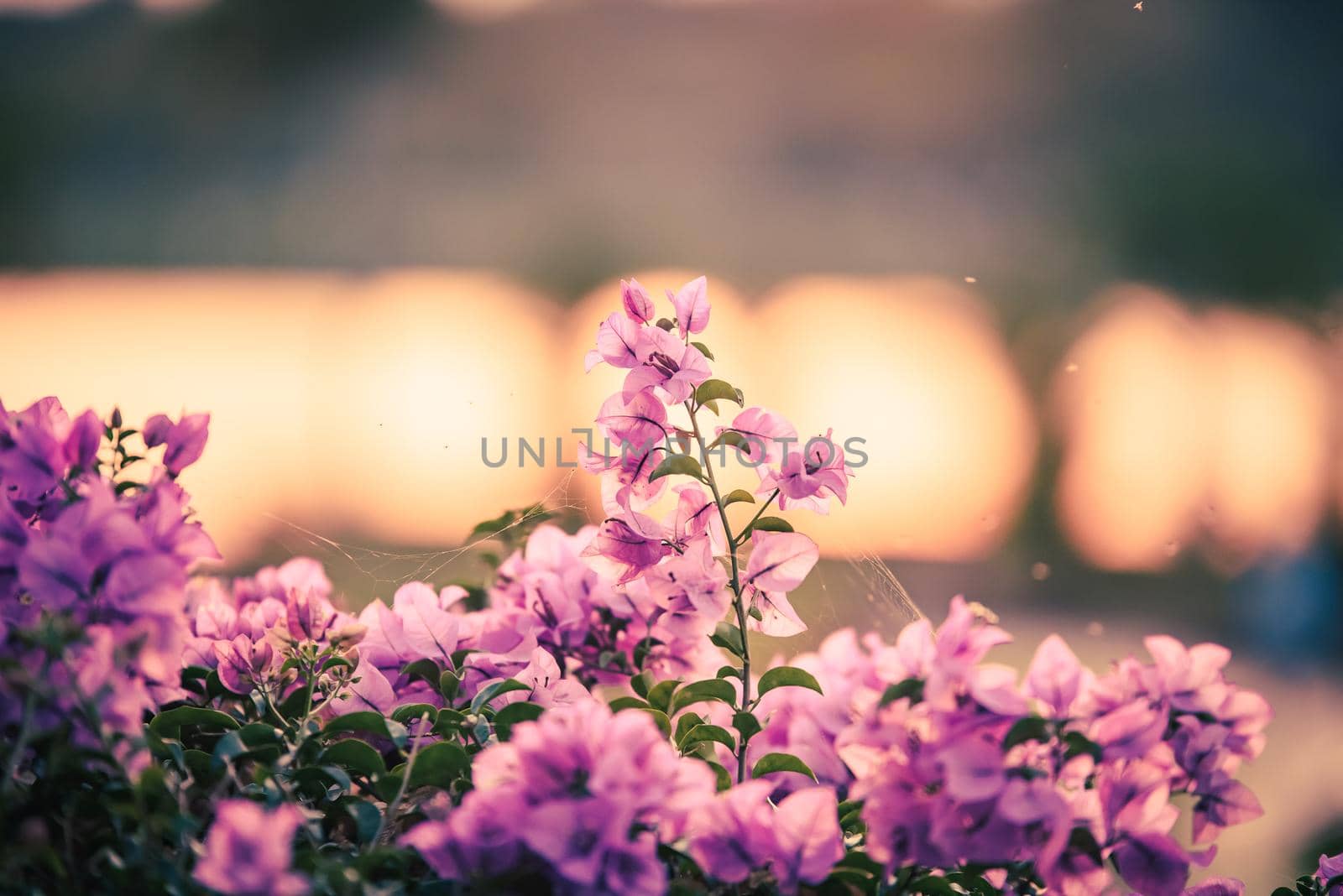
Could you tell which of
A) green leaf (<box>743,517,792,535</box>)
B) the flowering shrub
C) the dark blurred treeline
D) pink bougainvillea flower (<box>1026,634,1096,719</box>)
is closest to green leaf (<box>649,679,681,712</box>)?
the flowering shrub

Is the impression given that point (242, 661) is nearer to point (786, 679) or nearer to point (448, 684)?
point (448, 684)

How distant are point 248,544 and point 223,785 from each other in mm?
348

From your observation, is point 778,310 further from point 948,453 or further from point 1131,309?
point 1131,309

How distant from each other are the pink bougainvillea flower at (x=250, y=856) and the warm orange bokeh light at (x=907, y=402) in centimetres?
47

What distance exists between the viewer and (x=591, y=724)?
16.5 inches

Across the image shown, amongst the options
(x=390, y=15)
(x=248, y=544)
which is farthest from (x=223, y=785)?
(x=390, y=15)

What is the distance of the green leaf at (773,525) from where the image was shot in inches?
21.9

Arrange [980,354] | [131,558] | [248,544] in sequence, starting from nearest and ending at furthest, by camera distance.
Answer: [131,558], [248,544], [980,354]

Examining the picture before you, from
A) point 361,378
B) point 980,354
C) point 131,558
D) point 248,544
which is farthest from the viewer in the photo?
point 980,354

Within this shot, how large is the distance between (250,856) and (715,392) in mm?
327

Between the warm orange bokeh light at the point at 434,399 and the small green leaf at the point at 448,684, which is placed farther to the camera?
the warm orange bokeh light at the point at 434,399

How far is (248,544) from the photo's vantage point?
800 mm

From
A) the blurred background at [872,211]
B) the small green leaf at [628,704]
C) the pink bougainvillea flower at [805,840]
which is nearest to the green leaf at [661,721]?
the small green leaf at [628,704]

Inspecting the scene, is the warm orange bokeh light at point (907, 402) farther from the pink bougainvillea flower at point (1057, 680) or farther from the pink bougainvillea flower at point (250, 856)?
the pink bougainvillea flower at point (250, 856)
